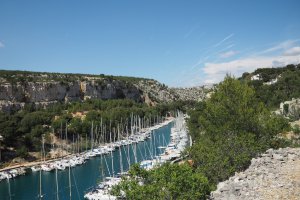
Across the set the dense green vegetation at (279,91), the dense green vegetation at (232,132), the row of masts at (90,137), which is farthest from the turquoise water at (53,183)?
the dense green vegetation at (279,91)

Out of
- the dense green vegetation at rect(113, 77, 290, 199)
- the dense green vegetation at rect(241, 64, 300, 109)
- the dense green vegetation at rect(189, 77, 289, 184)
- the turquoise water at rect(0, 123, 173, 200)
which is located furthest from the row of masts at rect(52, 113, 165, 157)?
the dense green vegetation at rect(189, 77, 289, 184)

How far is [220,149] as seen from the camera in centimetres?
3319

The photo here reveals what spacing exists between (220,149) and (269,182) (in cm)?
1249

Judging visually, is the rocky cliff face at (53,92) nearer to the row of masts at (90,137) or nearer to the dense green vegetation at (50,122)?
the dense green vegetation at (50,122)

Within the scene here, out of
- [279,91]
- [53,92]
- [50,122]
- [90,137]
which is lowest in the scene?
[90,137]

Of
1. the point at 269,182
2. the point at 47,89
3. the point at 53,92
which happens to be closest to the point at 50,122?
the point at 47,89

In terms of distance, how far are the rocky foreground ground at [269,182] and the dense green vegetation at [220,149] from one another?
8.23ft

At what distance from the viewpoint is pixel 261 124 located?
38.7 meters

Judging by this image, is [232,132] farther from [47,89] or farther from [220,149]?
[47,89]

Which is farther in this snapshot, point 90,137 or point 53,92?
point 53,92

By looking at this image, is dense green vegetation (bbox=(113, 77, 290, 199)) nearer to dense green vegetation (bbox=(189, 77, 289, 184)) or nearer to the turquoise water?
A: dense green vegetation (bbox=(189, 77, 289, 184))

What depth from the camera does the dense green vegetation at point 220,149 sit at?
75.0 feet

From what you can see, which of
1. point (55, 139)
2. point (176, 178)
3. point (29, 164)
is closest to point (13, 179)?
point (29, 164)

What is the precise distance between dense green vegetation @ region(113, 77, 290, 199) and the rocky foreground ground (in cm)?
251
